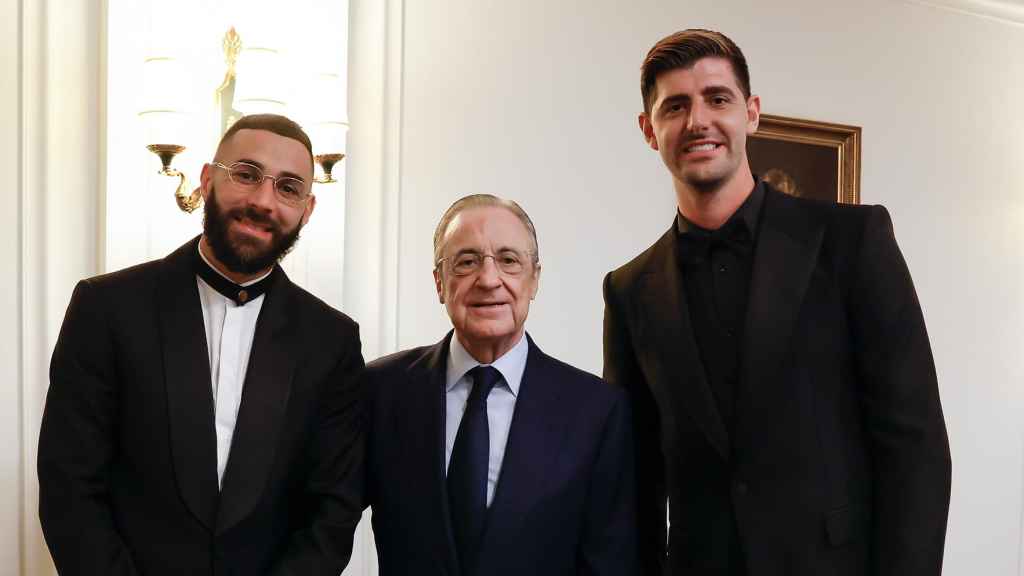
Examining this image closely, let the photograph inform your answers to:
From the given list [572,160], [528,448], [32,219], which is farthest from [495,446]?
[572,160]

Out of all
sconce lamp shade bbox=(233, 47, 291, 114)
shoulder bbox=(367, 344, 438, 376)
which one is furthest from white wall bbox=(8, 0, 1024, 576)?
shoulder bbox=(367, 344, 438, 376)

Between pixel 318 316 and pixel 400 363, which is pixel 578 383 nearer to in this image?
pixel 400 363

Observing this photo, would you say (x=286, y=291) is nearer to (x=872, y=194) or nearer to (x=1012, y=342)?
(x=872, y=194)

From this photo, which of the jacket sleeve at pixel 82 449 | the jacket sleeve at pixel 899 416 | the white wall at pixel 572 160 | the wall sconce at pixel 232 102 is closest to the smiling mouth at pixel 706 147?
the jacket sleeve at pixel 899 416

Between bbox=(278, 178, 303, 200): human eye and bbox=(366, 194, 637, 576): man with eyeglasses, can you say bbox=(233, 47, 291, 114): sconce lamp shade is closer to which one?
bbox=(278, 178, 303, 200): human eye

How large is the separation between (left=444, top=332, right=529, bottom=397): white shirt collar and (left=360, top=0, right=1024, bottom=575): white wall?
55.3 inches

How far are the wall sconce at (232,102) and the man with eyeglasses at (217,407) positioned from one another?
2.79 feet

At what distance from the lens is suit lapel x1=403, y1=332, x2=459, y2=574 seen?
79.7 inches

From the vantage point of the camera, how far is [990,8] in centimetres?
518

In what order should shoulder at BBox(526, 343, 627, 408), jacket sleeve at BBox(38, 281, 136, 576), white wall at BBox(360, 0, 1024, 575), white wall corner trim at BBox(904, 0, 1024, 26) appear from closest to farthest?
jacket sleeve at BBox(38, 281, 136, 576) → shoulder at BBox(526, 343, 627, 408) → white wall at BBox(360, 0, 1024, 575) → white wall corner trim at BBox(904, 0, 1024, 26)

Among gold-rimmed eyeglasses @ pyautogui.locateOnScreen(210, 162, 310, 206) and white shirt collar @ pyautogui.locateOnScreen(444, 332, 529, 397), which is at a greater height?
gold-rimmed eyeglasses @ pyautogui.locateOnScreen(210, 162, 310, 206)

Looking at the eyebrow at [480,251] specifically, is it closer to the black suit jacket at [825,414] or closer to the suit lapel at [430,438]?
the suit lapel at [430,438]

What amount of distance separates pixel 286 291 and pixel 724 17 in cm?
282

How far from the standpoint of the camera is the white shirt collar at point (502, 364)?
2.14 metres
